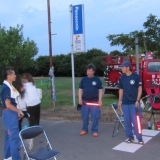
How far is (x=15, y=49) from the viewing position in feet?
43.3

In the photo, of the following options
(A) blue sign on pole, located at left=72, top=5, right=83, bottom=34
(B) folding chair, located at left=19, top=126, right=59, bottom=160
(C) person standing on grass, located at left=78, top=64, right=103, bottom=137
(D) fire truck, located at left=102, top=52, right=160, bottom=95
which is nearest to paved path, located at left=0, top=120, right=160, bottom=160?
(C) person standing on grass, located at left=78, top=64, right=103, bottom=137

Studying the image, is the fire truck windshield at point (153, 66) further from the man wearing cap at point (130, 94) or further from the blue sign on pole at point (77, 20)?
the man wearing cap at point (130, 94)

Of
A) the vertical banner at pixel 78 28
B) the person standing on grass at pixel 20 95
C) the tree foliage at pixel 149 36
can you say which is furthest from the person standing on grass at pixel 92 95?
the tree foliage at pixel 149 36

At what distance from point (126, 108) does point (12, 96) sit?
2542mm

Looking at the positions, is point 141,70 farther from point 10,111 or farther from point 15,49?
point 10,111

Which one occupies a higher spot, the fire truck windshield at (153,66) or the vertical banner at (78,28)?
the vertical banner at (78,28)

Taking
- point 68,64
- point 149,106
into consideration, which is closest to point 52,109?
point 149,106

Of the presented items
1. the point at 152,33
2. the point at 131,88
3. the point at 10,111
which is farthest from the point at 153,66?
the point at 152,33

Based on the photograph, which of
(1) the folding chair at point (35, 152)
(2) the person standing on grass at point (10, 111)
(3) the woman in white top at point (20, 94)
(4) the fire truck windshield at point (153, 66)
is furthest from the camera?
(4) the fire truck windshield at point (153, 66)

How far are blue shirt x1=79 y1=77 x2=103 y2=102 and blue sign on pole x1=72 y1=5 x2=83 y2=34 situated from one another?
3.93 meters

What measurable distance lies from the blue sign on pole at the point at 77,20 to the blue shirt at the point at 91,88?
3934 mm

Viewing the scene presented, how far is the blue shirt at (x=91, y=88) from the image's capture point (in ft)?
25.1

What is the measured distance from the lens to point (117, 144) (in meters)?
6.91

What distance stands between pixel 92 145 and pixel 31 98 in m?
1.63
